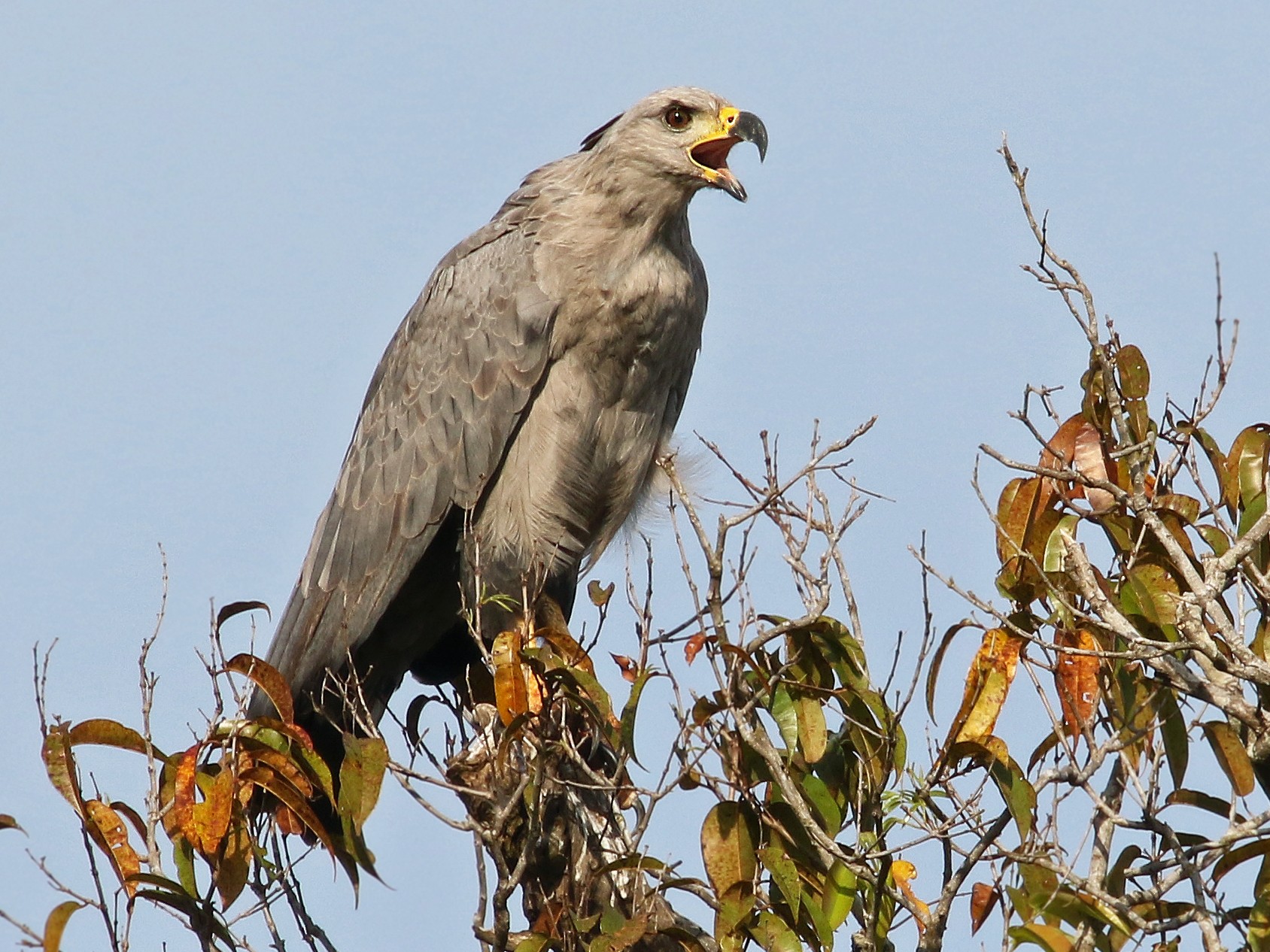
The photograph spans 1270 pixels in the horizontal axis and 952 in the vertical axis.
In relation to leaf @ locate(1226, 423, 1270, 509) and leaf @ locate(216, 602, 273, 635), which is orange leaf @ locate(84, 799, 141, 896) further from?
leaf @ locate(1226, 423, 1270, 509)

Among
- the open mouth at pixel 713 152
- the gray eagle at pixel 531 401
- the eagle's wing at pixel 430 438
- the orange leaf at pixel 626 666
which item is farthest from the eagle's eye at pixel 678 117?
the orange leaf at pixel 626 666

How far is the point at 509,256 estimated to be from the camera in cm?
650

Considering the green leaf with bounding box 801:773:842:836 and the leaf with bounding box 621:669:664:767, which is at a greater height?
the leaf with bounding box 621:669:664:767

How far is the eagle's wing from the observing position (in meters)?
6.37

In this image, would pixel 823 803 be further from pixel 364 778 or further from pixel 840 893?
pixel 364 778

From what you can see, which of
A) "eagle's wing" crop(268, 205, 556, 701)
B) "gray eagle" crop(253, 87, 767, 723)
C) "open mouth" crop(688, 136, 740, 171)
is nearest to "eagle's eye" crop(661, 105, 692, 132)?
"gray eagle" crop(253, 87, 767, 723)

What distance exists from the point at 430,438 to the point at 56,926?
122 inches

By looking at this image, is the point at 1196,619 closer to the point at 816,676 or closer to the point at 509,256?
the point at 816,676

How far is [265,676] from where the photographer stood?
14.5ft

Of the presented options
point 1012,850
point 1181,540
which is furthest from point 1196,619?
Result: point 1012,850

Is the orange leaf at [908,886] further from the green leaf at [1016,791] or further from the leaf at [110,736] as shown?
the leaf at [110,736]

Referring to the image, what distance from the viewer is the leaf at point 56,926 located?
3.76 m

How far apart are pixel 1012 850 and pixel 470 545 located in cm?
302

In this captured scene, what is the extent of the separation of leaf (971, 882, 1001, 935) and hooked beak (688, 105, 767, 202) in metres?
2.88
